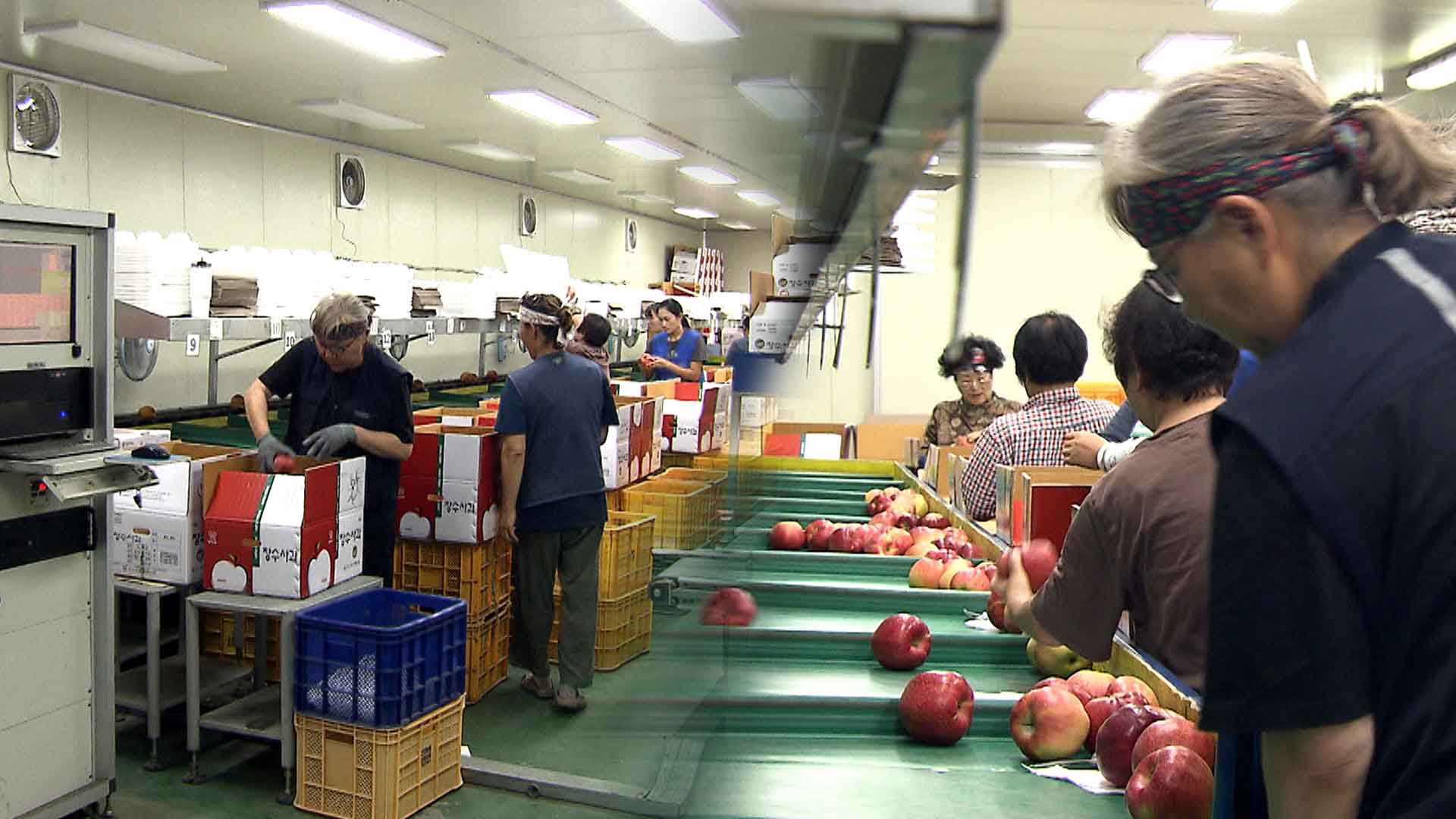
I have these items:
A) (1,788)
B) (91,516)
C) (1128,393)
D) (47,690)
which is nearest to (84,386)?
(91,516)

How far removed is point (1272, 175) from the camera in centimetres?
78

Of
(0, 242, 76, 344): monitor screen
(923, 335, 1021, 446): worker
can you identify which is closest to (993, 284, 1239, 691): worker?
(0, 242, 76, 344): monitor screen

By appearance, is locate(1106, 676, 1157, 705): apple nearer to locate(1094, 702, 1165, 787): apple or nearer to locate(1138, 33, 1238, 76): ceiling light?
locate(1094, 702, 1165, 787): apple

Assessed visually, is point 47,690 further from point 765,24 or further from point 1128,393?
point 765,24

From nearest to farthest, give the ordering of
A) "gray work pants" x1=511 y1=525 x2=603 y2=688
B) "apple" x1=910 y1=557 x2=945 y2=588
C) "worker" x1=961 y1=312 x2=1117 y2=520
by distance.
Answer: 1. "apple" x1=910 y1=557 x2=945 y2=588
2. "worker" x1=961 y1=312 x2=1117 y2=520
3. "gray work pants" x1=511 y1=525 x2=603 y2=688

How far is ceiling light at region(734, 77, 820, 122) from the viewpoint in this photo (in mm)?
486

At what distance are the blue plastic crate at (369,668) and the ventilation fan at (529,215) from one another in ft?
23.3

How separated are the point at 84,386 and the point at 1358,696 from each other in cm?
319

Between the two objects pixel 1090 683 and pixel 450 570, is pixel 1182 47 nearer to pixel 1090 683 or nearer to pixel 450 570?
pixel 450 570

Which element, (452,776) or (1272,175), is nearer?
(1272,175)

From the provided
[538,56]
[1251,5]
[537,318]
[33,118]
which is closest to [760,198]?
[537,318]

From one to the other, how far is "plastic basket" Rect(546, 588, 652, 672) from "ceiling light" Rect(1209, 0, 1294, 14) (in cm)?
351

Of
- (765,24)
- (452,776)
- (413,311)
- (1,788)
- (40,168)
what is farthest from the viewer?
(413,311)

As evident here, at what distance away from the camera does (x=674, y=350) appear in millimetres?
7453
